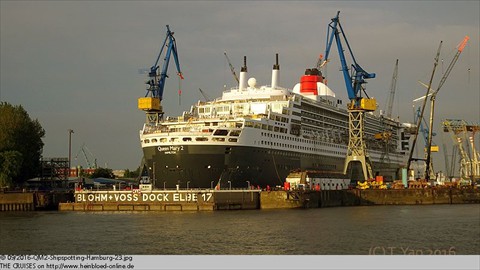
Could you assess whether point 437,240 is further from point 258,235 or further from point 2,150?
point 2,150

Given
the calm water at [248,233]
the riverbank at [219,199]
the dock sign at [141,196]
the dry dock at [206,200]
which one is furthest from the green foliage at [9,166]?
the calm water at [248,233]

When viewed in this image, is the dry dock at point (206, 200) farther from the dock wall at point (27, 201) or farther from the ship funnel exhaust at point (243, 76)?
the ship funnel exhaust at point (243, 76)

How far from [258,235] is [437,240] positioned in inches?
465

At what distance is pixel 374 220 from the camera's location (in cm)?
5844

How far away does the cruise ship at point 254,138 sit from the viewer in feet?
245

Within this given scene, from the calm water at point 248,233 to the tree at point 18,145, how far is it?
2844 centimetres

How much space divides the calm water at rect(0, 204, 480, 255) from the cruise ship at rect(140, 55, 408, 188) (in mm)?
9814

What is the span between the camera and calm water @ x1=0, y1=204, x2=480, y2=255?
41375 millimetres


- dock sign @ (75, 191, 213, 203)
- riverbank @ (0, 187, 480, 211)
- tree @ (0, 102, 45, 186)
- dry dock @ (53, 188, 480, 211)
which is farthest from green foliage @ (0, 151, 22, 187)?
dock sign @ (75, 191, 213, 203)

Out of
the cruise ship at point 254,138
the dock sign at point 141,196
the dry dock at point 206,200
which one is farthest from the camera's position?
the cruise ship at point 254,138

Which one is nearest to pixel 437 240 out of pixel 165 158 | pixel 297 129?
pixel 165 158

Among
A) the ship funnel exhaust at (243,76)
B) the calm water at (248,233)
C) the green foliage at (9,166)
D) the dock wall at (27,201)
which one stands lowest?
the calm water at (248,233)

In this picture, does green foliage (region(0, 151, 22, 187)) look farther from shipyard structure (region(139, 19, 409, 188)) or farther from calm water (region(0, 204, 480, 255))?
calm water (region(0, 204, 480, 255))

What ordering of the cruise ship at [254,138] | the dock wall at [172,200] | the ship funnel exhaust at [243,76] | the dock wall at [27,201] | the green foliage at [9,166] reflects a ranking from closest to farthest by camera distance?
the dock wall at [172,200] < the cruise ship at [254,138] < the dock wall at [27,201] < the green foliage at [9,166] < the ship funnel exhaust at [243,76]
